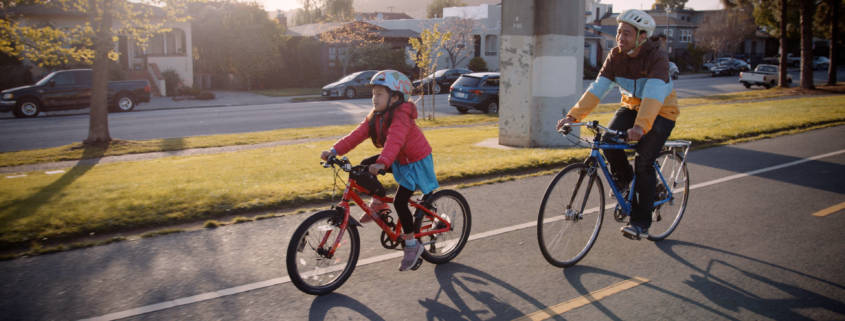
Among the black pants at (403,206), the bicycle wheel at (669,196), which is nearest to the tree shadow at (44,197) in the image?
the black pants at (403,206)

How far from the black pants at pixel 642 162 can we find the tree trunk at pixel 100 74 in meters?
12.9

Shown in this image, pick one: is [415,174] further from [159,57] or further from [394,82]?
[159,57]

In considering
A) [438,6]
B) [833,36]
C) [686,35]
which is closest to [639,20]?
[833,36]

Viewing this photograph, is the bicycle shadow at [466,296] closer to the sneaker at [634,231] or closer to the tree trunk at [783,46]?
the sneaker at [634,231]

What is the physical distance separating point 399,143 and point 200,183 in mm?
5128

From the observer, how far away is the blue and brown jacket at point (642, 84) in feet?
15.8

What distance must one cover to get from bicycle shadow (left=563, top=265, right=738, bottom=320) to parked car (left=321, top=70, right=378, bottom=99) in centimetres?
2775

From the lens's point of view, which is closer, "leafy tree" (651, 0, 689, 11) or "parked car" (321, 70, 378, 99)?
"parked car" (321, 70, 378, 99)

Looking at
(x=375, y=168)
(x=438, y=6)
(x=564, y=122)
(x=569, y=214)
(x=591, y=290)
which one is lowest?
(x=591, y=290)

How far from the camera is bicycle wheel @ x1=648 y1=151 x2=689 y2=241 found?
5.77 metres

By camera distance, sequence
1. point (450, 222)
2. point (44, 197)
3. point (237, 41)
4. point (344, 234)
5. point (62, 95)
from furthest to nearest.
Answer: point (237, 41), point (62, 95), point (44, 197), point (450, 222), point (344, 234)

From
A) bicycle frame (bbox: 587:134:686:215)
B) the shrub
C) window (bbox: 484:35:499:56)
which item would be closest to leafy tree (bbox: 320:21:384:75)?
the shrub

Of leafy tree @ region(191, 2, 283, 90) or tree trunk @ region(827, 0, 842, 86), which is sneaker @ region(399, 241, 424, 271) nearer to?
leafy tree @ region(191, 2, 283, 90)

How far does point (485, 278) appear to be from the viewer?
4.77 m
